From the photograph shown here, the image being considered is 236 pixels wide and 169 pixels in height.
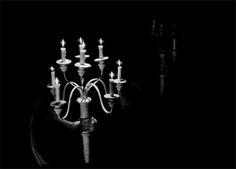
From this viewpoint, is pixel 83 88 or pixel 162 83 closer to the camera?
pixel 83 88

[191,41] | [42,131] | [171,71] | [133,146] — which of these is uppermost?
[191,41]

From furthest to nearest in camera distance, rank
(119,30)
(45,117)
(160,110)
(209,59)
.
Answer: (209,59) → (160,110) → (119,30) → (45,117)

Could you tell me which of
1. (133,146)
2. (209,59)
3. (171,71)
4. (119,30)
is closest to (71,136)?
(133,146)

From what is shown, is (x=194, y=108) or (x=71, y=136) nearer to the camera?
(x=71, y=136)

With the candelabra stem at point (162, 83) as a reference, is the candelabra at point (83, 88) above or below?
above

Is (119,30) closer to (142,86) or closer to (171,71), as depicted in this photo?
(142,86)

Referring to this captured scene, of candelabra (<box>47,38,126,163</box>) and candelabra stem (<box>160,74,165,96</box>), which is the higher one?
candelabra (<box>47,38,126,163</box>)

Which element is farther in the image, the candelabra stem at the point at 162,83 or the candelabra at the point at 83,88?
the candelabra stem at the point at 162,83

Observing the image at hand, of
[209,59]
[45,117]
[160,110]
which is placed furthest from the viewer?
[209,59]

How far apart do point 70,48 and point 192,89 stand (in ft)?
9.91

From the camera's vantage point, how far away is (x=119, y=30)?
4812 mm

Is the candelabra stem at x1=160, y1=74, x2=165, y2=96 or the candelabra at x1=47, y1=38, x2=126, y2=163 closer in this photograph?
the candelabra at x1=47, y1=38, x2=126, y2=163

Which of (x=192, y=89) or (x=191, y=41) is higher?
(x=191, y=41)

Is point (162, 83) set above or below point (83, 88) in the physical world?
below
